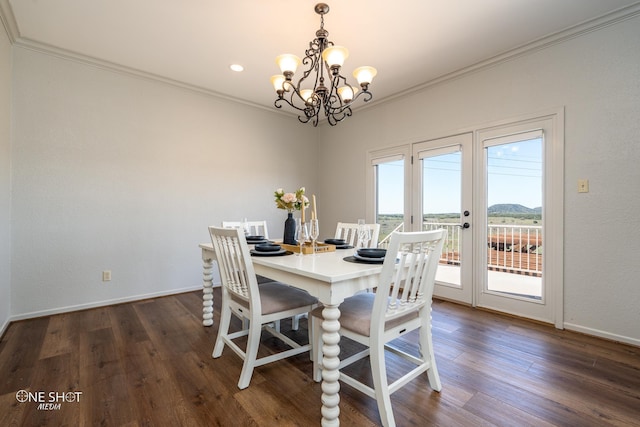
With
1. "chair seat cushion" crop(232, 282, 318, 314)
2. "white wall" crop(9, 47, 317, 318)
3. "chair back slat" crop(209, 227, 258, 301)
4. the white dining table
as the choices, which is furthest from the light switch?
"white wall" crop(9, 47, 317, 318)

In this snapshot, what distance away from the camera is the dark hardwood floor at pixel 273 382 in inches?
58.9

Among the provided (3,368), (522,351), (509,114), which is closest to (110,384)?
(3,368)

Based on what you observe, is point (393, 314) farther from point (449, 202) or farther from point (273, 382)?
point (449, 202)

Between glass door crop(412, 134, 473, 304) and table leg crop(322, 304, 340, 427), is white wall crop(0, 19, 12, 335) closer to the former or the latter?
table leg crop(322, 304, 340, 427)

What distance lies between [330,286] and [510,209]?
2457 mm

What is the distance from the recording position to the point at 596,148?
2420 mm

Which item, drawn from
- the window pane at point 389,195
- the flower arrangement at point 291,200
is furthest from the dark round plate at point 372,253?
the window pane at point 389,195

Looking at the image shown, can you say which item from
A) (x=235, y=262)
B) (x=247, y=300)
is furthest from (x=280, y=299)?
(x=235, y=262)

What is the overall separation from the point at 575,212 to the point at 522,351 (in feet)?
4.24

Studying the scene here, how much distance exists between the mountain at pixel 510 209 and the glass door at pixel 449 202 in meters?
0.23

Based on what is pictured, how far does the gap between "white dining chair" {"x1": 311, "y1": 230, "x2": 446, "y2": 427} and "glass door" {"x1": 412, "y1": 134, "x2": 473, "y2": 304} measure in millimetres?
1831

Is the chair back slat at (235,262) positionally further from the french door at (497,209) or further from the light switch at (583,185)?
the light switch at (583,185)

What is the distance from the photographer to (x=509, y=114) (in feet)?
9.52

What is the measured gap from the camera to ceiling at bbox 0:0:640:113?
225 cm
